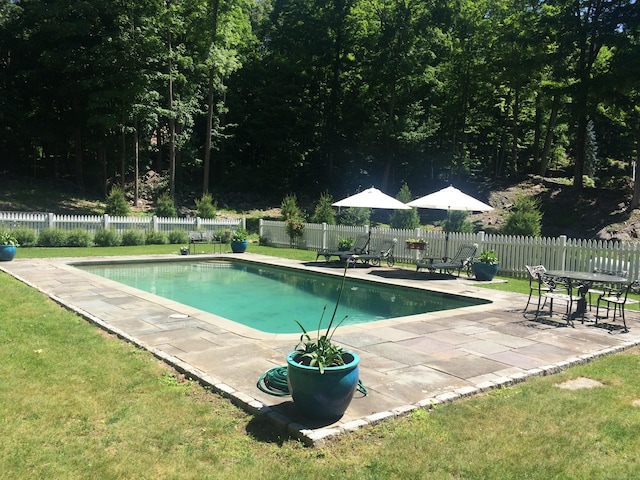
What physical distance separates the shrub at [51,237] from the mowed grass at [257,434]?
1542 cm

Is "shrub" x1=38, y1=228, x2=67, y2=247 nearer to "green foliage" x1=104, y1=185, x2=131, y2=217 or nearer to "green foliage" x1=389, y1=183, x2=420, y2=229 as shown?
"green foliage" x1=104, y1=185, x2=131, y2=217

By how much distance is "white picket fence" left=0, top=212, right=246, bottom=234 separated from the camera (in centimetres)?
1891

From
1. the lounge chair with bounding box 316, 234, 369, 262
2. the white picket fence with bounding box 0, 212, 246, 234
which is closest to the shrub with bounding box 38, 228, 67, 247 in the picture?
the white picket fence with bounding box 0, 212, 246, 234

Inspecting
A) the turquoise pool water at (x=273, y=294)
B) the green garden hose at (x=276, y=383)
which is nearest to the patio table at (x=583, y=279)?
the turquoise pool water at (x=273, y=294)

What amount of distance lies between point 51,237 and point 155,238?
158 inches

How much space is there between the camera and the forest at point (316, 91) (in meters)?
27.9

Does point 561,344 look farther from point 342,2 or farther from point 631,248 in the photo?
point 342,2

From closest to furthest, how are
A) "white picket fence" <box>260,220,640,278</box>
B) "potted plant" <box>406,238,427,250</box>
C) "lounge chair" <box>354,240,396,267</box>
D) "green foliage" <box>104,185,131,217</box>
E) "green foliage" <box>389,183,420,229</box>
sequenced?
"white picket fence" <box>260,220,640,278</box> → "potted plant" <box>406,238,427,250</box> → "lounge chair" <box>354,240,396,267</box> → "green foliage" <box>389,183,420,229</box> → "green foliage" <box>104,185,131,217</box>

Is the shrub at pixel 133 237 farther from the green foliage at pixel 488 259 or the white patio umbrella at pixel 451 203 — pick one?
the green foliage at pixel 488 259

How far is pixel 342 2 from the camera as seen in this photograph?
37031mm

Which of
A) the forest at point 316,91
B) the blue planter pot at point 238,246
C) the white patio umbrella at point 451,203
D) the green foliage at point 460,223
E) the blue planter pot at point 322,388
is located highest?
the forest at point 316,91

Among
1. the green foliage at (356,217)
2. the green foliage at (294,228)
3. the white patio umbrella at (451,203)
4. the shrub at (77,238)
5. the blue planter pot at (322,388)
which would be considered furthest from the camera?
the green foliage at (356,217)

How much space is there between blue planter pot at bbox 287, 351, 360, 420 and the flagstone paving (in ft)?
0.37

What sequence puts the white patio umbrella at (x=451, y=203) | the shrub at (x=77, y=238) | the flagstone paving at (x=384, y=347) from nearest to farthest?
the flagstone paving at (x=384, y=347) < the white patio umbrella at (x=451, y=203) < the shrub at (x=77, y=238)
